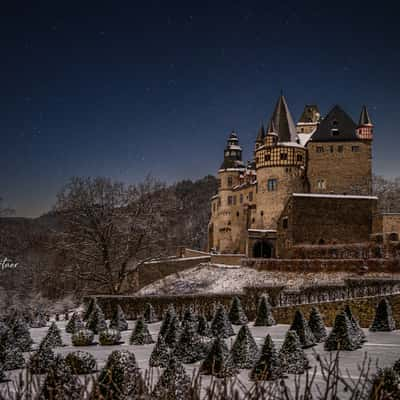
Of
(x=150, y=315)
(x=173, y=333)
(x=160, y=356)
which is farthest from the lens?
(x=150, y=315)

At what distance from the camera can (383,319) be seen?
1845 centimetres

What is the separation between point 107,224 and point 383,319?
16.6 metres

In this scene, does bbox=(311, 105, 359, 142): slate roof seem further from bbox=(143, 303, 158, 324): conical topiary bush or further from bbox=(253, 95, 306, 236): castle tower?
A: bbox=(143, 303, 158, 324): conical topiary bush

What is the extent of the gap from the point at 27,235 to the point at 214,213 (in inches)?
847

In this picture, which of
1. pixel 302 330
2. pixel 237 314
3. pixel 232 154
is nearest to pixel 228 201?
pixel 232 154

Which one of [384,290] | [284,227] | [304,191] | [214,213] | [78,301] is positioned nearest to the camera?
[384,290]

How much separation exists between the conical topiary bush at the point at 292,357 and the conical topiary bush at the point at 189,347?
9.77 feet

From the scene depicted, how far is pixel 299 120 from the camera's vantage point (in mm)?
60531

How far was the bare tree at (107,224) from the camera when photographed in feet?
96.5

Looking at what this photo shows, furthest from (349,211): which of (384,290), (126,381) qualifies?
(126,381)

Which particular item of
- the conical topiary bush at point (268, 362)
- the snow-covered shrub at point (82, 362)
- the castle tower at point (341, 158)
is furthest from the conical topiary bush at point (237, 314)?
the castle tower at point (341, 158)

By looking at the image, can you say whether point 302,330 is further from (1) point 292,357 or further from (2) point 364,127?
(2) point 364,127

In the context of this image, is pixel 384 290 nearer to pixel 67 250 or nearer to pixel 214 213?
pixel 67 250

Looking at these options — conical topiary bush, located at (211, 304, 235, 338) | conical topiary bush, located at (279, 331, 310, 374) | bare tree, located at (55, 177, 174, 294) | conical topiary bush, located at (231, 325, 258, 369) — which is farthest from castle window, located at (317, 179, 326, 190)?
conical topiary bush, located at (279, 331, 310, 374)
